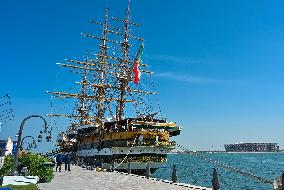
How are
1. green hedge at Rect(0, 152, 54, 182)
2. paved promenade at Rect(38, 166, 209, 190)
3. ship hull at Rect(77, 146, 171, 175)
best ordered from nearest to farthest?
paved promenade at Rect(38, 166, 209, 190) < green hedge at Rect(0, 152, 54, 182) < ship hull at Rect(77, 146, 171, 175)

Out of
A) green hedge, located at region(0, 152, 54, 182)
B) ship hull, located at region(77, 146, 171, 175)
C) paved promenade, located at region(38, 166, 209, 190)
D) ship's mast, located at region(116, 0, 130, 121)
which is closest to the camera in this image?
paved promenade, located at region(38, 166, 209, 190)

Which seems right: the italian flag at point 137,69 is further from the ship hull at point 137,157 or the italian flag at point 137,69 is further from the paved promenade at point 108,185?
the paved promenade at point 108,185

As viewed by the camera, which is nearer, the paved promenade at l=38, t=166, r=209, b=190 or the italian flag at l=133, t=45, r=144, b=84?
the paved promenade at l=38, t=166, r=209, b=190

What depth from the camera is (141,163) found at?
130 ft

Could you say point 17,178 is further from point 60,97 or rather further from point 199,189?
point 60,97

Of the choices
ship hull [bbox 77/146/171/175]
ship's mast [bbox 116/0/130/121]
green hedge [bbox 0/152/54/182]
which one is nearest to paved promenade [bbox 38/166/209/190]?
green hedge [bbox 0/152/54/182]

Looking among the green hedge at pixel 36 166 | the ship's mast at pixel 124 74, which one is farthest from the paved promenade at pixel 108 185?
the ship's mast at pixel 124 74

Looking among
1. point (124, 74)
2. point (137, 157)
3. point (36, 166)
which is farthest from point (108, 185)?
point (124, 74)

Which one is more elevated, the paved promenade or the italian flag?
the italian flag

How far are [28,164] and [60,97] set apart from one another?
4817 centimetres

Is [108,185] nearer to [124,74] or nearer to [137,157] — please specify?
[137,157]

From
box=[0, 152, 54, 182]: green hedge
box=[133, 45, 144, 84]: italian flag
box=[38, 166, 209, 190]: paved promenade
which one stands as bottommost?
box=[38, 166, 209, 190]: paved promenade

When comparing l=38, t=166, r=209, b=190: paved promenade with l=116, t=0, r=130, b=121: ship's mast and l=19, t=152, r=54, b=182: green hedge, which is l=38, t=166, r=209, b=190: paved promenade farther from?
l=116, t=0, r=130, b=121: ship's mast

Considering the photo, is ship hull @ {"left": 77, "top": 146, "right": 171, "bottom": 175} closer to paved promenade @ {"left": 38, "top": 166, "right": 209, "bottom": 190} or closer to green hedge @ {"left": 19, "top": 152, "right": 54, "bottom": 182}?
paved promenade @ {"left": 38, "top": 166, "right": 209, "bottom": 190}
